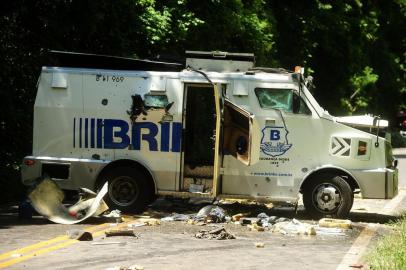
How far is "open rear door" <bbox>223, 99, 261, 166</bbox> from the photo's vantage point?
38.8ft

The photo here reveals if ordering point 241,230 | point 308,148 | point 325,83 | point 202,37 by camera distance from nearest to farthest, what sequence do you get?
point 241,230 < point 308,148 < point 202,37 < point 325,83

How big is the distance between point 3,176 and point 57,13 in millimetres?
3981

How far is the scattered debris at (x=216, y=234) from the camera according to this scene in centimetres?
1008

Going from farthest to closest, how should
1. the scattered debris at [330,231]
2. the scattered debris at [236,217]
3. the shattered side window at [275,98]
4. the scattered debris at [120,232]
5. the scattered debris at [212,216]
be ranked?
the shattered side window at [275,98]
the scattered debris at [236,217]
the scattered debris at [212,216]
the scattered debris at [330,231]
the scattered debris at [120,232]

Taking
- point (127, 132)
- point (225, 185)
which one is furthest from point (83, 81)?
point (225, 185)

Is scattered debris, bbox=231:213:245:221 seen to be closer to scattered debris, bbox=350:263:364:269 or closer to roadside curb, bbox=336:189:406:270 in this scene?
roadside curb, bbox=336:189:406:270

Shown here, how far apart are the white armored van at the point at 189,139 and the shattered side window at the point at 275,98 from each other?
17mm

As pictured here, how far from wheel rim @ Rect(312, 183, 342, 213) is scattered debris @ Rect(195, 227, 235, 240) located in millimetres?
2493

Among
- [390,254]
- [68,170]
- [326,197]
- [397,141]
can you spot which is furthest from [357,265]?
[397,141]

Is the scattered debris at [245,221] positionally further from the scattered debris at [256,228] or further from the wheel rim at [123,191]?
the wheel rim at [123,191]

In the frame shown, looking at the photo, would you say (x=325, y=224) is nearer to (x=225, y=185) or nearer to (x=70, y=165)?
(x=225, y=185)

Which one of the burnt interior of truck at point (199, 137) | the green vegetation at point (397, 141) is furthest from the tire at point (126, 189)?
the green vegetation at point (397, 141)

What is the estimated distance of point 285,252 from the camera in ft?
30.2

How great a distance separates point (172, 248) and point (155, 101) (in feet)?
12.1
